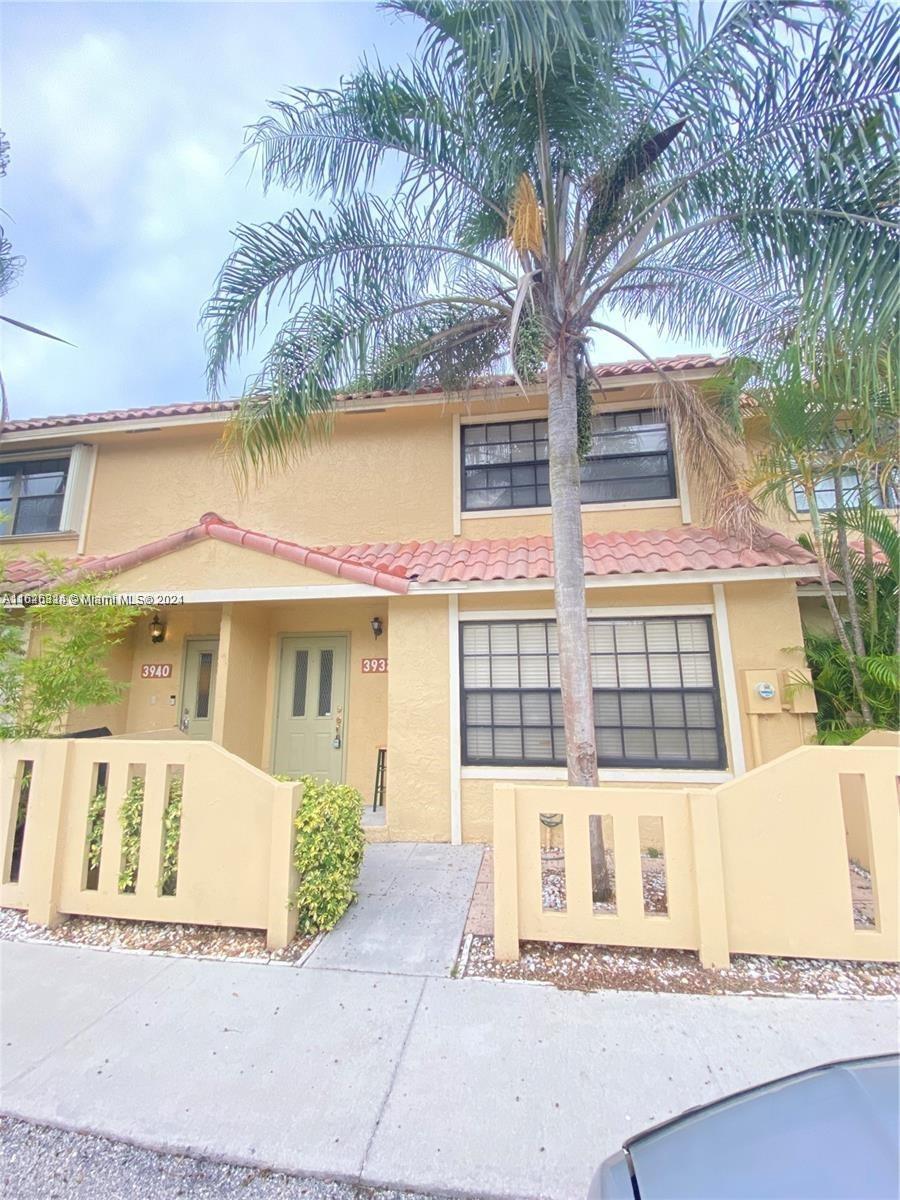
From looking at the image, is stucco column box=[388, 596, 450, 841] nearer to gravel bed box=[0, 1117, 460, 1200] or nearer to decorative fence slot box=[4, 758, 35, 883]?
decorative fence slot box=[4, 758, 35, 883]

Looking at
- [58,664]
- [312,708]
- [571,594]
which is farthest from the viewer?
[312,708]

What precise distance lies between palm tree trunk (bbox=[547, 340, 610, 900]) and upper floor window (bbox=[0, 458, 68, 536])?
9258mm

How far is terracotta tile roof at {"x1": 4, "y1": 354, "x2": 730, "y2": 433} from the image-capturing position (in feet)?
26.2

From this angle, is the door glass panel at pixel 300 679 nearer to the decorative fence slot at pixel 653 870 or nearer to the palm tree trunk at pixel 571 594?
the palm tree trunk at pixel 571 594

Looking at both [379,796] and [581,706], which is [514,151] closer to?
[581,706]

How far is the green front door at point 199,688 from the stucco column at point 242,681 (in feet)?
2.85

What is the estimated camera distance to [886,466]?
252 inches

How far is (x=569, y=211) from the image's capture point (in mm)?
5547

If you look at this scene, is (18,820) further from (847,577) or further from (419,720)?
(847,577)

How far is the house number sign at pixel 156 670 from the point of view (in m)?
8.81

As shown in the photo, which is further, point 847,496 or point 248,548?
point 847,496

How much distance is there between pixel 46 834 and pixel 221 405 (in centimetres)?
695

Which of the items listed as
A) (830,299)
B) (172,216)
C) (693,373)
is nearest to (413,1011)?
(830,299)

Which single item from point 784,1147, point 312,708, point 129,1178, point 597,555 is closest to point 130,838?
point 129,1178
